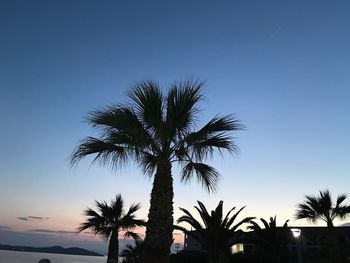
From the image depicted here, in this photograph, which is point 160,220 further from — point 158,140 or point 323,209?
point 323,209

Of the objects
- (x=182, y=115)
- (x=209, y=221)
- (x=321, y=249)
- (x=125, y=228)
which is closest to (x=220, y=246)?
(x=209, y=221)

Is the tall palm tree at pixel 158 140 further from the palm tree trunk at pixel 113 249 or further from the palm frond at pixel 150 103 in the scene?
the palm tree trunk at pixel 113 249

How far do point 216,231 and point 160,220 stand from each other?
11.9m

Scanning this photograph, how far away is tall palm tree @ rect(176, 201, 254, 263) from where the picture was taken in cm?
2098

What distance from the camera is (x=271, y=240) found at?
2628 cm

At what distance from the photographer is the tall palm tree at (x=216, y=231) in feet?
68.8

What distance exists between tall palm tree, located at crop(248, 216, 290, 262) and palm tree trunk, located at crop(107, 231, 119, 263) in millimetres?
9829

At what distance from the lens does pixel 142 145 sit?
1107cm

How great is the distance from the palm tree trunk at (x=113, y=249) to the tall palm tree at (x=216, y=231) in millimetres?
6232

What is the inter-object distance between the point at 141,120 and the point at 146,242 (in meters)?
3.54

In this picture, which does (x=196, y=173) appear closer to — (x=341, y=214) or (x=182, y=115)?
(x=182, y=115)

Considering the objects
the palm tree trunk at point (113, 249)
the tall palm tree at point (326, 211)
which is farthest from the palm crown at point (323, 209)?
the palm tree trunk at point (113, 249)

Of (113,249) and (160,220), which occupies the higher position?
(160,220)

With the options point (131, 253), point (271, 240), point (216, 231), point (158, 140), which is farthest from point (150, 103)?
point (131, 253)
